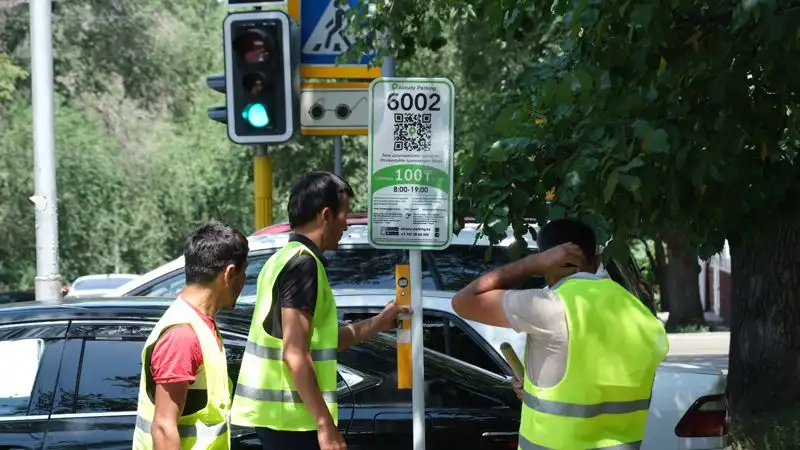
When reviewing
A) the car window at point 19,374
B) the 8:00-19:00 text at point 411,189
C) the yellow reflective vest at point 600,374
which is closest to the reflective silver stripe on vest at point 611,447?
the yellow reflective vest at point 600,374

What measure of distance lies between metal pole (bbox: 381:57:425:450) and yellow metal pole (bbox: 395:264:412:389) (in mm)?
33

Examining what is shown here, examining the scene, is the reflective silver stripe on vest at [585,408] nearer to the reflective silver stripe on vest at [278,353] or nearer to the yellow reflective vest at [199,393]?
the reflective silver stripe on vest at [278,353]

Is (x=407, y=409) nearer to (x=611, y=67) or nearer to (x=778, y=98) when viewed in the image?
(x=611, y=67)

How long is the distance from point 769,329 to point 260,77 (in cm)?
471

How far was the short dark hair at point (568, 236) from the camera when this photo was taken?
4.46 m

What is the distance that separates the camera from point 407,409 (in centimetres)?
571

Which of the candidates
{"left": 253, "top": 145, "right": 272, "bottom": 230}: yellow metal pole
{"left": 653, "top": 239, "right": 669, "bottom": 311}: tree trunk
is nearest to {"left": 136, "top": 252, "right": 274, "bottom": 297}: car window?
{"left": 253, "top": 145, "right": 272, "bottom": 230}: yellow metal pole

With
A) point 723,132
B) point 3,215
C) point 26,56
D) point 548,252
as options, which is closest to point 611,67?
point 723,132

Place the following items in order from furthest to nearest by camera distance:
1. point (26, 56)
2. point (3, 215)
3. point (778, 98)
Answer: point (3, 215)
point (26, 56)
point (778, 98)

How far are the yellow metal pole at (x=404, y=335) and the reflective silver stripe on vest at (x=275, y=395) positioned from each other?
775 millimetres

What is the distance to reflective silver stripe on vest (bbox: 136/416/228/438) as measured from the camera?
4188 mm

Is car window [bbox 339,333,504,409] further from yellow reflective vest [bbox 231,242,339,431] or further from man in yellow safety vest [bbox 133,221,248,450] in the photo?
man in yellow safety vest [bbox 133,221,248,450]

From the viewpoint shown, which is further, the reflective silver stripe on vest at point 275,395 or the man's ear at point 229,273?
the reflective silver stripe on vest at point 275,395

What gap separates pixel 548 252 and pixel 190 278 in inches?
46.4
